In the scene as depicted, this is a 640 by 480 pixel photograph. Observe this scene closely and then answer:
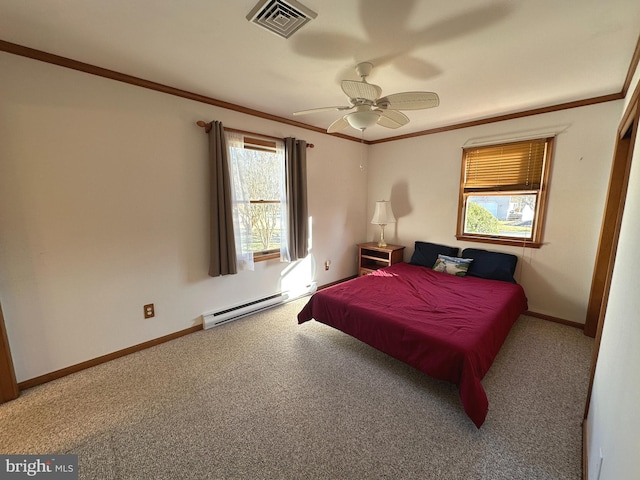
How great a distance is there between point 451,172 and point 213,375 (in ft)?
11.7

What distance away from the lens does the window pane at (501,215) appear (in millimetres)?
3084

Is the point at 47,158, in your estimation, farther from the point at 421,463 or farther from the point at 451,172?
the point at 451,172

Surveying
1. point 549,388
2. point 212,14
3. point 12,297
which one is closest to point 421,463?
point 549,388

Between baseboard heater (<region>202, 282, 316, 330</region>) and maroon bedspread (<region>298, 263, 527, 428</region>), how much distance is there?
2.29ft

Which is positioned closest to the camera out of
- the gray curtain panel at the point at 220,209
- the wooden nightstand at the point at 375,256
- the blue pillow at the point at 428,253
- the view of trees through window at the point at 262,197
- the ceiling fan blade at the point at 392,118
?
the ceiling fan blade at the point at 392,118

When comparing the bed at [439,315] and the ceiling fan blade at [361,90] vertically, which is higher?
the ceiling fan blade at [361,90]

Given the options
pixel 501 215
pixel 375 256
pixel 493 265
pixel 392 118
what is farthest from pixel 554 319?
pixel 392 118

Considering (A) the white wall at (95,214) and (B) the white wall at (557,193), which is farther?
(B) the white wall at (557,193)

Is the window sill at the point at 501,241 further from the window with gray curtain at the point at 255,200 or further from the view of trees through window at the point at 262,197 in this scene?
the view of trees through window at the point at 262,197

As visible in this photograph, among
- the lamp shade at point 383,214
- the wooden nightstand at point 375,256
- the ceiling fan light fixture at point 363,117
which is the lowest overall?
the wooden nightstand at point 375,256

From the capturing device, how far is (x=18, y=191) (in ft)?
5.98

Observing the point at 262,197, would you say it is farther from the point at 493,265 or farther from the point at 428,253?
the point at 493,265

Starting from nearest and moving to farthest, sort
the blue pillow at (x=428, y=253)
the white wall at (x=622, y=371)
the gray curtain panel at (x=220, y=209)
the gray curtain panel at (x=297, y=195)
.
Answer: the white wall at (x=622, y=371), the gray curtain panel at (x=220, y=209), the gray curtain panel at (x=297, y=195), the blue pillow at (x=428, y=253)

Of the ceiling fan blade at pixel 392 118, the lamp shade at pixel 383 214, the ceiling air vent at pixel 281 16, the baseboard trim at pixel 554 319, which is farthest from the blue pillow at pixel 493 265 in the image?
the ceiling air vent at pixel 281 16
